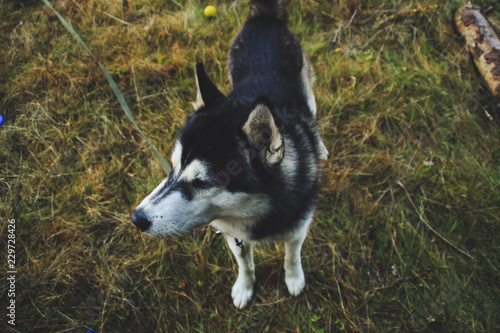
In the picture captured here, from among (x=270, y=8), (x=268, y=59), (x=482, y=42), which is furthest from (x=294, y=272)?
(x=482, y=42)

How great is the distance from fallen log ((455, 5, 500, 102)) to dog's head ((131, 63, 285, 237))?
122 inches

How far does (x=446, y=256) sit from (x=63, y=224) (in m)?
3.61

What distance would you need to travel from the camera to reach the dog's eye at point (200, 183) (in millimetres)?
1720

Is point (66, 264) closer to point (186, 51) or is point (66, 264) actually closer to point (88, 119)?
point (88, 119)

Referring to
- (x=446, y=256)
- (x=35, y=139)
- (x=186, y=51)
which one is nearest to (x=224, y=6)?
(x=186, y=51)

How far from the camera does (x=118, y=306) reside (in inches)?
102

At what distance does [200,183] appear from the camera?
1739 mm

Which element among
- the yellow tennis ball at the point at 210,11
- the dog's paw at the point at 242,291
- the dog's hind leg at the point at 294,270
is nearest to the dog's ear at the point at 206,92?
the dog's hind leg at the point at 294,270

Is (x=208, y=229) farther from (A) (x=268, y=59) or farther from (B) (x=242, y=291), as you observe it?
(A) (x=268, y=59)

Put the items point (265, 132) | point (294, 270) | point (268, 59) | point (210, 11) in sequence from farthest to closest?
point (210, 11) < point (268, 59) < point (294, 270) < point (265, 132)

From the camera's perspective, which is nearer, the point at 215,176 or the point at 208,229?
the point at 215,176

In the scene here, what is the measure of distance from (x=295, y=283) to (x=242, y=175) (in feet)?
4.50

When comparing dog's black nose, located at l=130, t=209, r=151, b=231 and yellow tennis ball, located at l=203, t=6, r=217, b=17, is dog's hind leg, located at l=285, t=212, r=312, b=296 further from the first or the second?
yellow tennis ball, located at l=203, t=6, r=217, b=17

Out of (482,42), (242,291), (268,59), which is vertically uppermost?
(268,59)
